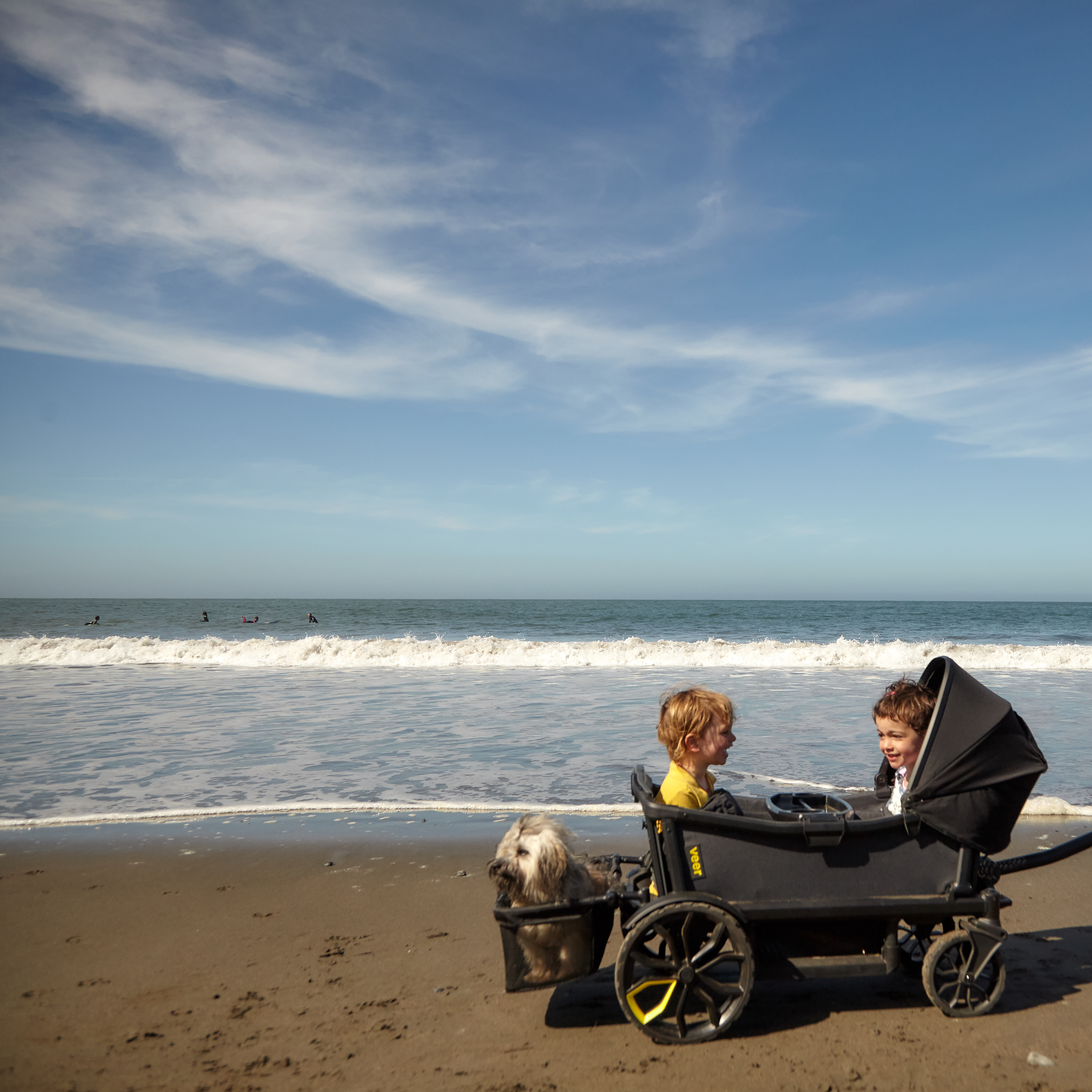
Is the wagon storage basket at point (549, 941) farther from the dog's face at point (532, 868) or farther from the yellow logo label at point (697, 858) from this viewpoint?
the yellow logo label at point (697, 858)

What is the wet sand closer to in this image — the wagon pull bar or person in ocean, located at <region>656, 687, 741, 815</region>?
the wagon pull bar

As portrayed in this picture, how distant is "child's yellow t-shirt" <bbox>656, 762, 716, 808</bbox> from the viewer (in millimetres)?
3064

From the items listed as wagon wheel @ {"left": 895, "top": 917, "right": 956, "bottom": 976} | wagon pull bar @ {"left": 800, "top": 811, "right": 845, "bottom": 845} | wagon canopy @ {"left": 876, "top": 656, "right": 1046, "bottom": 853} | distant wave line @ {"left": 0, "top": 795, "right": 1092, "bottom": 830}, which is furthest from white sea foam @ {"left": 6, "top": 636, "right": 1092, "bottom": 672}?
wagon pull bar @ {"left": 800, "top": 811, "right": 845, "bottom": 845}

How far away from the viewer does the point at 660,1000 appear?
2.92 meters

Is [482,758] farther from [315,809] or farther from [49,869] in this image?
[49,869]

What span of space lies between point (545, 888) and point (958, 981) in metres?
1.66

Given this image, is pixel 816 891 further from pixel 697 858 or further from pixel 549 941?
pixel 549 941

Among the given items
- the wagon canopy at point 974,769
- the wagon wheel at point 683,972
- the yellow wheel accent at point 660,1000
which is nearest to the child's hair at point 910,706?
the wagon canopy at point 974,769

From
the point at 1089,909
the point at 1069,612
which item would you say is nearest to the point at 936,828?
the point at 1089,909

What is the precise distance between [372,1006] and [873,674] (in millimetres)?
15080

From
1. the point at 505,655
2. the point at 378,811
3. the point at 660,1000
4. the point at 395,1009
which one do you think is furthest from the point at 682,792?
the point at 505,655

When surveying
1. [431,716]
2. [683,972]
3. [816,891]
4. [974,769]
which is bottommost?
[431,716]

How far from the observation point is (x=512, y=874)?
288 centimetres

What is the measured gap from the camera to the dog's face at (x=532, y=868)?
2.86 metres
